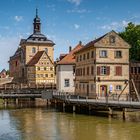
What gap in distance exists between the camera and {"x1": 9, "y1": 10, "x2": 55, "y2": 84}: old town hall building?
10356cm

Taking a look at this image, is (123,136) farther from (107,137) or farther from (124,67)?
(124,67)

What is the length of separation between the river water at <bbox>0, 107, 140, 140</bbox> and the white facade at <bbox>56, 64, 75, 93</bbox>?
69.1ft

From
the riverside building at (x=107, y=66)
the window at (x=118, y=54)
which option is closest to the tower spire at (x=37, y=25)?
the riverside building at (x=107, y=66)

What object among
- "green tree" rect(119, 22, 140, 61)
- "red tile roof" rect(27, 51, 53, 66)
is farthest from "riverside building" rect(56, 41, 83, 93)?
"red tile roof" rect(27, 51, 53, 66)

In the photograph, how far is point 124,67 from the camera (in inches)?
2287

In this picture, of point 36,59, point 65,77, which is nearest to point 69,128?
point 65,77

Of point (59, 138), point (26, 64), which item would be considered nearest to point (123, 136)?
point (59, 138)

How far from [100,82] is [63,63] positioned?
14548 mm

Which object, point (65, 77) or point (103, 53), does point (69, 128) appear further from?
point (65, 77)

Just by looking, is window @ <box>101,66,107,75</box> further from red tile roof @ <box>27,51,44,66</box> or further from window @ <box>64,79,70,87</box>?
red tile roof @ <box>27,51,44,66</box>

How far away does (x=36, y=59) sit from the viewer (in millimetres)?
104750

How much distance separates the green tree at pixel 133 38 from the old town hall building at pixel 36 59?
33.2m

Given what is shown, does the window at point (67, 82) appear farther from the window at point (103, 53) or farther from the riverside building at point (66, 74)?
the window at point (103, 53)

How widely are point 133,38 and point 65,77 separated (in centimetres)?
1592
